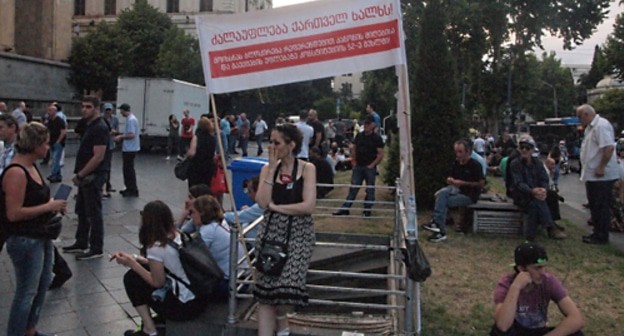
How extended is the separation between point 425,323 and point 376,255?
228 centimetres

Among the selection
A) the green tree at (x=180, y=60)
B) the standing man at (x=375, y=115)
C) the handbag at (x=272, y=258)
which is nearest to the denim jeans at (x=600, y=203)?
the standing man at (x=375, y=115)

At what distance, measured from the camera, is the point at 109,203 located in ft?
37.9

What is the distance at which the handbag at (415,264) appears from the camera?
4312 millimetres

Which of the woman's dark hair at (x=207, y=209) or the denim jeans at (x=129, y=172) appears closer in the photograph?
the woman's dark hair at (x=207, y=209)

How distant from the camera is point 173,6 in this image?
7419cm

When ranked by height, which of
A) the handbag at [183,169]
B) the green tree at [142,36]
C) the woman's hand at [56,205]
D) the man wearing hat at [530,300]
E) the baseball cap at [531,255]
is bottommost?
the man wearing hat at [530,300]

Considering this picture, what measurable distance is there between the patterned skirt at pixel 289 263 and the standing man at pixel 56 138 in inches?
423

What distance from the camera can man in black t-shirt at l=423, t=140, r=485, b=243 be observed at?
9094mm

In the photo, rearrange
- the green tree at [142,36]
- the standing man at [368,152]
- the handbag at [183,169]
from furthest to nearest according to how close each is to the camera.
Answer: the green tree at [142,36] → the standing man at [368,152] → the handbag at [183,169]

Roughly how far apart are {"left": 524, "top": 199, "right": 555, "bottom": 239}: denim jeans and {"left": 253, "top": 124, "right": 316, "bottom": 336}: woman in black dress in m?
5.65

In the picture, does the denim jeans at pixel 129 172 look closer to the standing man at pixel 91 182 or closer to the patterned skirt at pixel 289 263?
the standing man at pixel 91 182

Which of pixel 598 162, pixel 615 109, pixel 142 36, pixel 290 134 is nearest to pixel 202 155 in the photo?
pixel 290 134

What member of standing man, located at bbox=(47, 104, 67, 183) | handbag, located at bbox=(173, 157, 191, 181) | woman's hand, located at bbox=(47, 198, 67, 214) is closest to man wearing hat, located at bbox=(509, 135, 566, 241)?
handbag, located at bbox=(173, 157, 191, 181)

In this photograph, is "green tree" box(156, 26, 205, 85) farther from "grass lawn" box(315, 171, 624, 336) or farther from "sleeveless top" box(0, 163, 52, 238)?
"sleeveless top" box(0, 163, 52, 238)
